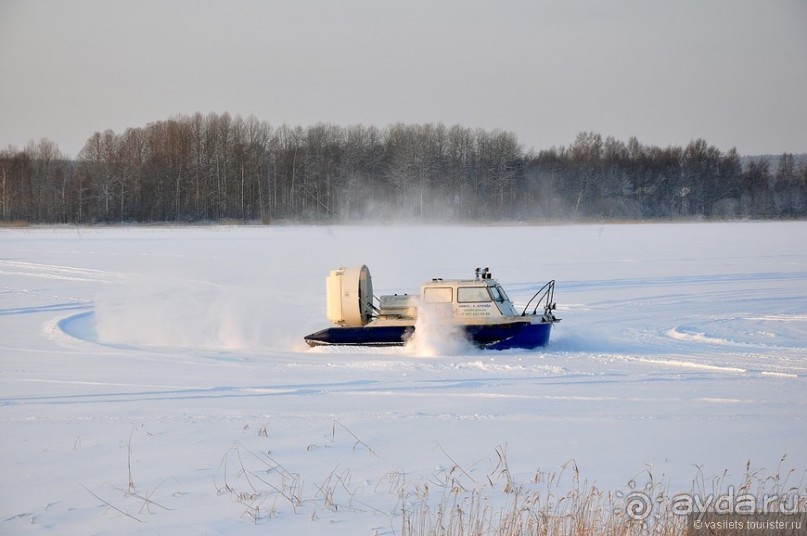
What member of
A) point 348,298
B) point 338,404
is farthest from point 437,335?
point 338,404

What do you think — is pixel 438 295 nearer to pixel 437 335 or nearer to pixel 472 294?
pixel 472 294

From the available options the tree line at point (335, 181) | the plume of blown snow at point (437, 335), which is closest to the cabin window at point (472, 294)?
the plume of blown snow at point (437, 335)

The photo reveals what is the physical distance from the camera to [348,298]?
1460 centimetres

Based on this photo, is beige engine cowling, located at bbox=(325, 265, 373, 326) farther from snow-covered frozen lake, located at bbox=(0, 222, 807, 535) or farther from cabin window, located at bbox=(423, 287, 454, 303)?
cabin window, located at bbox=(423, 287, 454, 303)

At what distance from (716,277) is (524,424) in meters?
18.2

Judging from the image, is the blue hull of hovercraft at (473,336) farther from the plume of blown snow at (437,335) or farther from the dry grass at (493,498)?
the dry grass at (493,498)

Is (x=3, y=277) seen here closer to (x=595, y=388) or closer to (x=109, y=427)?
(x=109, y=427)

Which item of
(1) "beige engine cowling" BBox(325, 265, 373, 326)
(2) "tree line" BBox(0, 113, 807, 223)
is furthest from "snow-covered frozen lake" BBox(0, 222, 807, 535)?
(2) "tree line" BBox(0, 113, 807, 223)

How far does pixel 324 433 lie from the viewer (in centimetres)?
809

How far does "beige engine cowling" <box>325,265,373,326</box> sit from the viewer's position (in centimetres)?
1459

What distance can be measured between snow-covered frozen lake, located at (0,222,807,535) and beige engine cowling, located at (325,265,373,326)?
2.29 feet

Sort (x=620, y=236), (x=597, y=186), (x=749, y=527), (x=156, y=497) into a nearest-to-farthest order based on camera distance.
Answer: (x=749, y=527), (x=156, y=497), (x=620, y=236), (x=597, y=186)

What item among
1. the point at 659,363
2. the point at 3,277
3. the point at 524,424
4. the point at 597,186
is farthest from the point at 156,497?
the point at 597,186

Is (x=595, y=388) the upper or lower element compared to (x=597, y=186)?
lower
